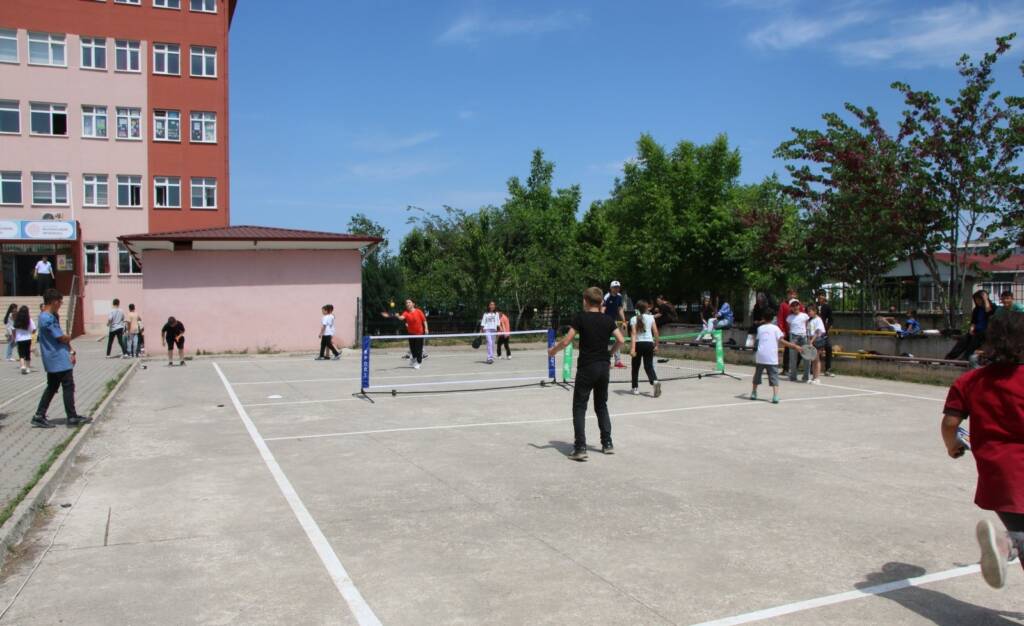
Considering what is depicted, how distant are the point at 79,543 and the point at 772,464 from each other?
6497 millimetres

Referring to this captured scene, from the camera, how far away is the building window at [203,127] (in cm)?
4075

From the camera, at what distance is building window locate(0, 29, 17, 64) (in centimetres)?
3784

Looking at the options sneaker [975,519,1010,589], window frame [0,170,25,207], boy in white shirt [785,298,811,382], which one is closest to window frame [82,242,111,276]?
window frame [0,170,25,207]

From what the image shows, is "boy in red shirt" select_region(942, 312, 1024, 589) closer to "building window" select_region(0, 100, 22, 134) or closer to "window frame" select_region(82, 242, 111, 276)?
"window frame" select_region(82, 242, 111, 276)

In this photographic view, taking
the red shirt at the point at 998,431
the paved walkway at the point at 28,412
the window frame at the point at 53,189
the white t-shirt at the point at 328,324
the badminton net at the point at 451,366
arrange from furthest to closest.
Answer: the window frame at the point at 53,189
the white t-shirt at the point at 328,324
the badminton net at the point at 451,366
the paved walkway at the point at 28,412
the red shirt at the point at 998,431

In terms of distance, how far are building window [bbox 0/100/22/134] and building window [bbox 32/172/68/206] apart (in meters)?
2.36

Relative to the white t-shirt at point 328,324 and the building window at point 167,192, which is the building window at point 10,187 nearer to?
the building window at point 167,192

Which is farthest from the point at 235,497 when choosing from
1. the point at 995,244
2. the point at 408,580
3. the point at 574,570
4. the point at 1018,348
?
the point at 995,244

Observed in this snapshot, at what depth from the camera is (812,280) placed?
22250 millimetres

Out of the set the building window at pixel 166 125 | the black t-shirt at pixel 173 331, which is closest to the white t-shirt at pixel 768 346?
the black t-shirt at pixel 173 331

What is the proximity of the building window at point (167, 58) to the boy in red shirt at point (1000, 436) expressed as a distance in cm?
4331

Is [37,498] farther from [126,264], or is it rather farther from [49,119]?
[49,119]

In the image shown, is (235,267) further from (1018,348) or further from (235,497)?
(1018,348)

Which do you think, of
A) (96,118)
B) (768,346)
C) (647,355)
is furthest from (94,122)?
(768,346)
